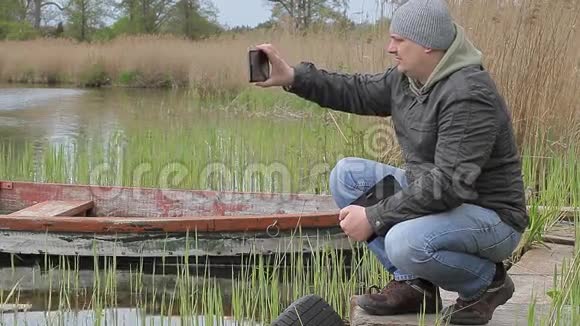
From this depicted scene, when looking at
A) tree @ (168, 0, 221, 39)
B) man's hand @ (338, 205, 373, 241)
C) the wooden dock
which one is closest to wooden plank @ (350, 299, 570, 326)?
the wooden dock

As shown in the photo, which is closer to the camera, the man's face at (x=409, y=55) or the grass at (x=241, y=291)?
the man's face at (x=409, y=55)

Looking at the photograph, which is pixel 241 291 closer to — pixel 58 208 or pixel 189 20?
pixel 58 208

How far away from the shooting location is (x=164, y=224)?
4566mm

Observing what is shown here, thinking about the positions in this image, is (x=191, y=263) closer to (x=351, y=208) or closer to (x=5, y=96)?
(x=351, y=208)

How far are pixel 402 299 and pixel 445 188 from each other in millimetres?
428

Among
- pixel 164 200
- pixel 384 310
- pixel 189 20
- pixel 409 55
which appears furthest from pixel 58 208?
pixel 189 20

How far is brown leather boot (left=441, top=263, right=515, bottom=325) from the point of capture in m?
2.56

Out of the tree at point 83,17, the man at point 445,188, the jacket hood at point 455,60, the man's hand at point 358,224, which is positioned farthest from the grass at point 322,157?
the tree at point 83,17

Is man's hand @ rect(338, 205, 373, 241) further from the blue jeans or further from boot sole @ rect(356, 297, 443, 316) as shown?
boot sole @ rect(356, 297, 443, 316)

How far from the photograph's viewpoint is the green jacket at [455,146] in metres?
2.34

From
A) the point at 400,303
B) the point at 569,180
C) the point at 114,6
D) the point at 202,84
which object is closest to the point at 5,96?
the point at 202,84

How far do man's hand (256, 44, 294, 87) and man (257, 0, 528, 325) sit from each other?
38 cm

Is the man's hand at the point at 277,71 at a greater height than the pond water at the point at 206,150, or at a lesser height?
greater

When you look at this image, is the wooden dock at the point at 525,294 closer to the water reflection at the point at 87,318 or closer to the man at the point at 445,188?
the man at the point at 445,188
